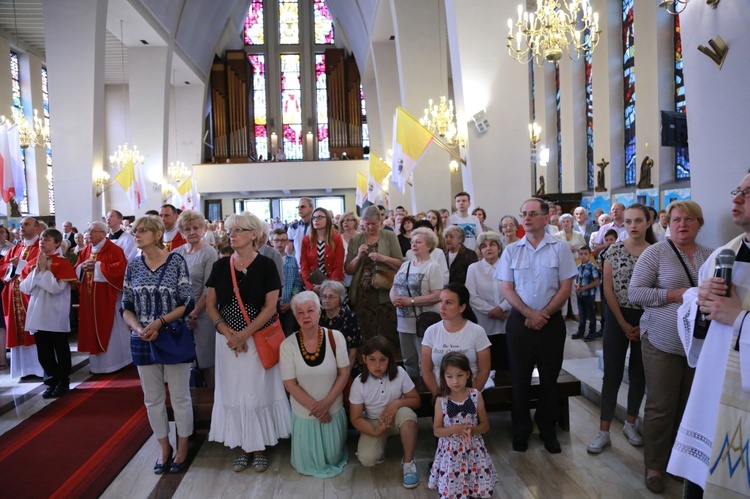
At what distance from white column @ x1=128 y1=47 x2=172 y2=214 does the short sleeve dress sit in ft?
48.7

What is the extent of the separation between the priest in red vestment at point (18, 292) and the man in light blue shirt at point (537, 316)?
442cm

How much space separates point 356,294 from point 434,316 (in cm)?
76

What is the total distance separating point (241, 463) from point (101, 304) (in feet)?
9.83

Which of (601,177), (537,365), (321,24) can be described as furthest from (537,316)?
(321,24)

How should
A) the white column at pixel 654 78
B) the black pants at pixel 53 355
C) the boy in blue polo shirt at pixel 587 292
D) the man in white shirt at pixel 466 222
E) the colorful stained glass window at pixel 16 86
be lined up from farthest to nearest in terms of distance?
1. the colorful stained glass window at pixel 16 86
2. the white column at pixel 654 78
3. the man in white shirt at pixel 466 222
4. the boy in blue polo shirt at pixel 587 292
5. the black pants at pixel 53 355

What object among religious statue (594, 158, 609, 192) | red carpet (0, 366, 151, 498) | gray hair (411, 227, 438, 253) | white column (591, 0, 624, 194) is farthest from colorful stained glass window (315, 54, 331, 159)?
gray hair (411, 227, 438, 253)

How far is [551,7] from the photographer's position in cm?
630

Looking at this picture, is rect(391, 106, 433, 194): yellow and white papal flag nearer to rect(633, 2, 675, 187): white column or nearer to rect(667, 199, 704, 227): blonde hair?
rect(667, 199, 704, 227): blonde hair

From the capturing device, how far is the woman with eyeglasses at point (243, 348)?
317 cm

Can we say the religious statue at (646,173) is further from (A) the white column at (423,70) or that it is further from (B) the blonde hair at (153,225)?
(B) the blonde hair at (153,225)

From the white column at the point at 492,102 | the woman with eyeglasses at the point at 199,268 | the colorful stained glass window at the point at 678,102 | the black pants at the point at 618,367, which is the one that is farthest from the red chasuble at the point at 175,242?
the colorful stained glass window at the point at 678,102

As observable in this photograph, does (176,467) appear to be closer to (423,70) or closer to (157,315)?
(157,315)

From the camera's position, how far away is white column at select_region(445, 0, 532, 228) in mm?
7523

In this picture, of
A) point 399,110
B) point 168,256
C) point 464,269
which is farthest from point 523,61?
point 168,256
